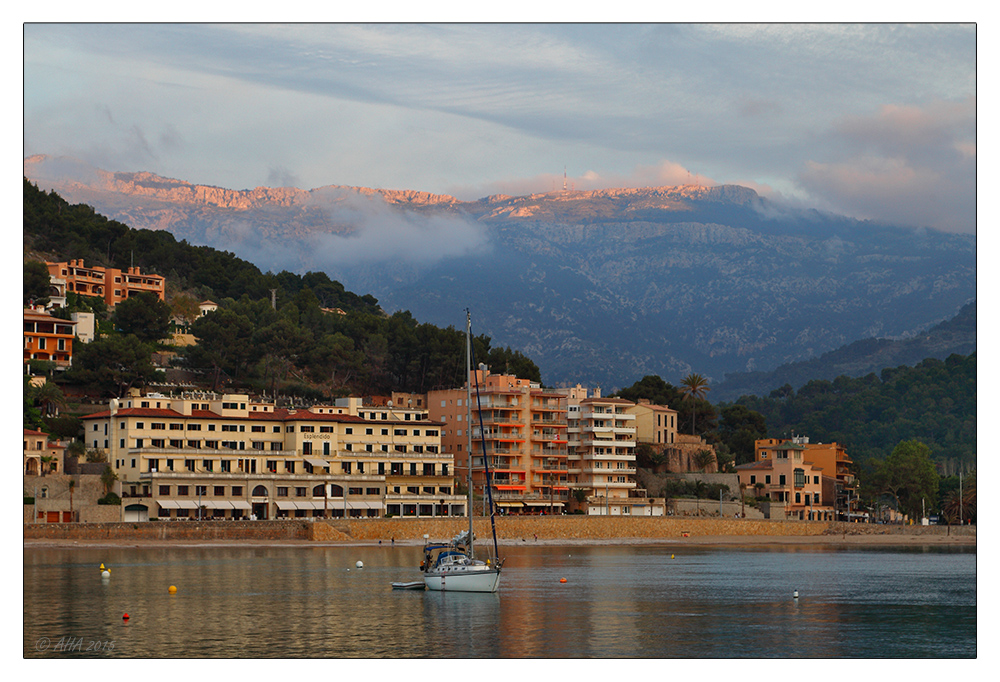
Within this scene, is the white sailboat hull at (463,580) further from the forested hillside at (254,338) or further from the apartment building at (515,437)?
the forested hillside at (254,338)

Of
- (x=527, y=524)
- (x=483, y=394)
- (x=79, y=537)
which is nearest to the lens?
(x=79, y=537)

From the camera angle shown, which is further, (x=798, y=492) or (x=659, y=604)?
(x=798, y=492)

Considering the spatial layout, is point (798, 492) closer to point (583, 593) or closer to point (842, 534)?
point (842, 534)

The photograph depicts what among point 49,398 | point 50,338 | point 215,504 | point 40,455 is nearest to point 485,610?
point 40,455

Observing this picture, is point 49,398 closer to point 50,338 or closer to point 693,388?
point 50,338

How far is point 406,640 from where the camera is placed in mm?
35781

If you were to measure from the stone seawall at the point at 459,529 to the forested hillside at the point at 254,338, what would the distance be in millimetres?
26509

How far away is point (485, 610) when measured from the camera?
44562 millimetres

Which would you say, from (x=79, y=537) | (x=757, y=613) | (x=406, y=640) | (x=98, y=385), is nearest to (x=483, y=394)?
(x=98, y=385)

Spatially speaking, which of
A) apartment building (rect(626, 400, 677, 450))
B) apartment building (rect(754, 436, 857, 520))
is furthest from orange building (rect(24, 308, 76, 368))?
apartment building (rect(754, 436, 857, 520))

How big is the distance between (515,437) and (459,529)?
25531 millimetres

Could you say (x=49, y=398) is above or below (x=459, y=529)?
above

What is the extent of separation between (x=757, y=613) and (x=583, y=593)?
9463mm

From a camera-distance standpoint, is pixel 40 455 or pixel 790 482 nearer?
pixel 40 455
